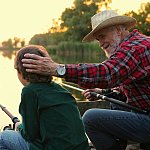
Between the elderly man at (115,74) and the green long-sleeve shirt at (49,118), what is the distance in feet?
0.40

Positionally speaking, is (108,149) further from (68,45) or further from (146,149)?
(68,45)

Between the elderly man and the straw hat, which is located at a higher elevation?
the straw hat

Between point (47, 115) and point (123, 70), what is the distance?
58cm

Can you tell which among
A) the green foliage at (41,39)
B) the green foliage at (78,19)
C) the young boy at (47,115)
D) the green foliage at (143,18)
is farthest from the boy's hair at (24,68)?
the green foliage at (41,39)

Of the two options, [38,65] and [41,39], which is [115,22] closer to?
[38,65]

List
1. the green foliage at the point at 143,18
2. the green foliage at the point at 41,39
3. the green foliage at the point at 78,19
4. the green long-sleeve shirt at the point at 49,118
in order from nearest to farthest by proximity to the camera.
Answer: the green long-sleeve shirt at the point at 49,118
the green foliage at the point at 143,18
the green foliage at the point at 78,19
the green foliage at the point at 41,39

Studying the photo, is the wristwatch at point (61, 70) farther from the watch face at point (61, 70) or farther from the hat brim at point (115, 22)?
the hat brim at point (115, 22)

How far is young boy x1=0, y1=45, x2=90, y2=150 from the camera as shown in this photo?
229cm

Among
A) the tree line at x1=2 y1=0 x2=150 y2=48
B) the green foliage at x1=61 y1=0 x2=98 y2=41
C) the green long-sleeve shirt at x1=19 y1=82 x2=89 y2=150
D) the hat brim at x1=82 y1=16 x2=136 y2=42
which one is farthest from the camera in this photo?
the green foliage at x1=61 y1=0 x2=98 y2=41

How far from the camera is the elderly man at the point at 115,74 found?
2425mm

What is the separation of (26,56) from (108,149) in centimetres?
126

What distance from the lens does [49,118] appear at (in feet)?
7.52

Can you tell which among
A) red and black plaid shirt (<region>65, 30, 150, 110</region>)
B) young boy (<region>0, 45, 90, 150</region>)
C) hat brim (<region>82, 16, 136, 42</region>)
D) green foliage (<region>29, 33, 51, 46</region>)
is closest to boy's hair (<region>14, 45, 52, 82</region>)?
young boy (<region>0, 45, 90, 150</region>)

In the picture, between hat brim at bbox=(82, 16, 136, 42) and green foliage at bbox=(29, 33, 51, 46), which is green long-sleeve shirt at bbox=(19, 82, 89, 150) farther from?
A: green foliage at bbox=(29, 33, 51, 46)
